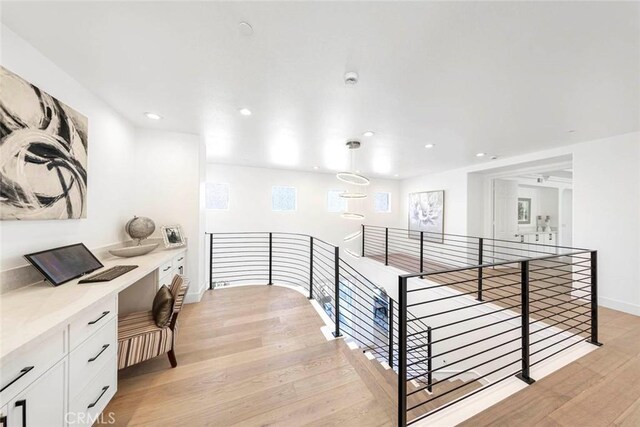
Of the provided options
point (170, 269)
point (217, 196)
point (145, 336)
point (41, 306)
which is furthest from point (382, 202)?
point (41, 306)

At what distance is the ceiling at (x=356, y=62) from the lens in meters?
1.26

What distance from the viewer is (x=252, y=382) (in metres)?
1.77

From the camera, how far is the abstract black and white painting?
4.51 feet

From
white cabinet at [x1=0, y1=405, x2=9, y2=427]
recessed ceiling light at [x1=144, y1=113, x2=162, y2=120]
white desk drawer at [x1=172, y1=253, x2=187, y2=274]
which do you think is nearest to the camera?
white cabinet at [x1=0, y1=405, x2=9, y2=427]

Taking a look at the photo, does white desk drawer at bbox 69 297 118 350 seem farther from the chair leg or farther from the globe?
the globe

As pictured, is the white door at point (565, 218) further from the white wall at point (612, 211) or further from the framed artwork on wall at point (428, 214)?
the white wall at point (612, 211)

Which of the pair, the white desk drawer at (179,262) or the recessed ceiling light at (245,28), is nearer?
the recessed ceiling light at (245,28)

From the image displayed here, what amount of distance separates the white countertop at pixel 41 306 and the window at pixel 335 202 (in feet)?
16.0

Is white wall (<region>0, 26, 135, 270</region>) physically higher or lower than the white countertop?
higher

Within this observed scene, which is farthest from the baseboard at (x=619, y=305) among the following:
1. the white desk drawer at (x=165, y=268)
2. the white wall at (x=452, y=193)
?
the white desk drawer at (x=165, y=268)

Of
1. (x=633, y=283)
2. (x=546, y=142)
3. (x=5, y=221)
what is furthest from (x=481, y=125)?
(x=5, y=221)

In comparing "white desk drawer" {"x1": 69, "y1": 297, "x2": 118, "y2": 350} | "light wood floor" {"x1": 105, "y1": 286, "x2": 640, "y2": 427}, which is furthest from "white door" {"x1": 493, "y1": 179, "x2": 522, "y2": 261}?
"white desk drawer" {"x1": 69, "y1": 297, "x2": 118, "y2": 350}

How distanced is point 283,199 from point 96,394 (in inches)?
187

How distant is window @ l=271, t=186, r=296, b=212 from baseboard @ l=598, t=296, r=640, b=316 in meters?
5.65
